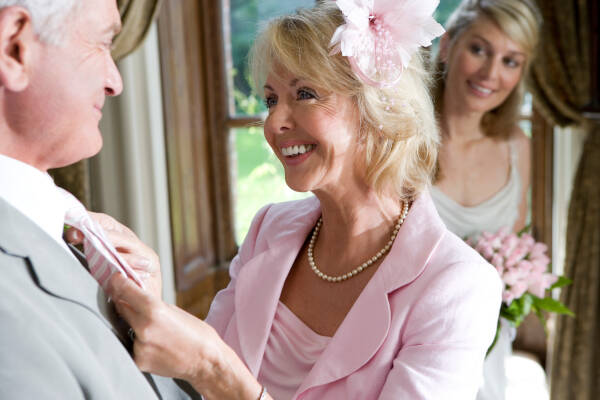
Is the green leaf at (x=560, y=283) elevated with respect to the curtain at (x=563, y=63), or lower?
lower

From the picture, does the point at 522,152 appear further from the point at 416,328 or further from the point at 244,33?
the point at 244,33

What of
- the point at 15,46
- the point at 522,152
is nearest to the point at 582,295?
the point at 522,152

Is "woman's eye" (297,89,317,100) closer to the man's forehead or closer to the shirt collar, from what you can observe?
the man's forehead

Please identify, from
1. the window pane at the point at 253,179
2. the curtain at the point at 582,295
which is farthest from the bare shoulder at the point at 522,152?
the window pane at the point at 253,179

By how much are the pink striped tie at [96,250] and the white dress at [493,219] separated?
177 cm

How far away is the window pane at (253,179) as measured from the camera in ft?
14.3

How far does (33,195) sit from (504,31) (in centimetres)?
217

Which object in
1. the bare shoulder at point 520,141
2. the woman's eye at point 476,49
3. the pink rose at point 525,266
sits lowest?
the pink rose at point 525,266

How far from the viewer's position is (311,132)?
5.13 feet

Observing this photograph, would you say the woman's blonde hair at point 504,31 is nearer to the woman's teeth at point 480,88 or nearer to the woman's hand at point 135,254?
the woman's teeth at point 480,88

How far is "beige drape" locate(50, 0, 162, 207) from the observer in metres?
3.02

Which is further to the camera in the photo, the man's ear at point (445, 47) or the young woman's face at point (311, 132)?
the man's ear at point (445, 47)

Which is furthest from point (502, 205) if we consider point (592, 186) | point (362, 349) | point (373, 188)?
point (362, 349)

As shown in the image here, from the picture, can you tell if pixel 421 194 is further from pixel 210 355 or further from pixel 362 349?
pixel 210 355
